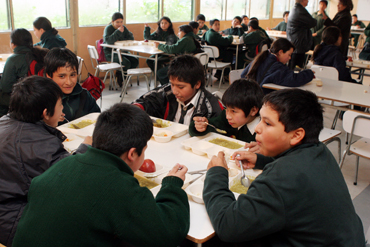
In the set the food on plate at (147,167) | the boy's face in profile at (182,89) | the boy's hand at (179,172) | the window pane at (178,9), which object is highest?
the window pane at (178,9)

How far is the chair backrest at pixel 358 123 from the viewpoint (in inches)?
93.1

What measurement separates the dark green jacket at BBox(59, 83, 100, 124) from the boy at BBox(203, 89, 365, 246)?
1.48 m

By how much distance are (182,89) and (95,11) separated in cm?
474

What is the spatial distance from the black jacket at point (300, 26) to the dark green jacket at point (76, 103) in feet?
12.9

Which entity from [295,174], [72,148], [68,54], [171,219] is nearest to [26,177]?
[72,148]

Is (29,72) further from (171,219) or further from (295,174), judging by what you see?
(295,174)

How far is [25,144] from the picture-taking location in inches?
49.2

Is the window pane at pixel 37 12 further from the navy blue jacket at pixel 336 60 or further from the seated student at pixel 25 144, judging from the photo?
the seated student at pixel 25 144

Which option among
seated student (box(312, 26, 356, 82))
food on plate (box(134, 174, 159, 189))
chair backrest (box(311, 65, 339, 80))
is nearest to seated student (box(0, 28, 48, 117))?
food on plate (box(134, 174, 159, 189))

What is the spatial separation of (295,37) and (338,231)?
478 centimetres

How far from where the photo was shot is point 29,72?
325 centimetres

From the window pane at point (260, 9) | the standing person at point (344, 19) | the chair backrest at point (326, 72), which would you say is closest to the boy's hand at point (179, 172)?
the chair backrest at point (326, 72)

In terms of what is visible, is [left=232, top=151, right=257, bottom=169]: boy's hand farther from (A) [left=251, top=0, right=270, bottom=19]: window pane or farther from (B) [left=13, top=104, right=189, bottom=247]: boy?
(A) [left=251, top=0, right=270, bottom=19]: window pane

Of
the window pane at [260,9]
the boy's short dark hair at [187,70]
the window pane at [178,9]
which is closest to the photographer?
the boy's short dark hair at [187,70]
